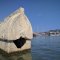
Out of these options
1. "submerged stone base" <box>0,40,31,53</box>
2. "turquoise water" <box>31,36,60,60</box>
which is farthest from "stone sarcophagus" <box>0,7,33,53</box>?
"turquoise water" <box>31,36,60,60</box>

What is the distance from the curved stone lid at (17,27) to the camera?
20.8 m

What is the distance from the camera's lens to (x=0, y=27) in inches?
925

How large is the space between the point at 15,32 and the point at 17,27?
0.62 metres

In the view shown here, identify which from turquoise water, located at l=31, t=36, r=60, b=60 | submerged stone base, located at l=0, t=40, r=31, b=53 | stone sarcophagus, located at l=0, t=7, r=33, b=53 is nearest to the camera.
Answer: turquoise water, located at l=31, t=36, r=60, b=60

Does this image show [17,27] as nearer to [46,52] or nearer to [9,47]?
[9,47]

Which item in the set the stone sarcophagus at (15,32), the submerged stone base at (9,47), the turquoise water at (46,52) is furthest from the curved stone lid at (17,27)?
the turquoise water at (46,52)

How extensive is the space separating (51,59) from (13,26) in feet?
20.8

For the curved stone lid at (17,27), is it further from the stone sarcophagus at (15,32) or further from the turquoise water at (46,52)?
the turquoise water at (46,52)

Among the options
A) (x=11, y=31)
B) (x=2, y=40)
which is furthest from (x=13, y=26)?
(x=2, y=40)

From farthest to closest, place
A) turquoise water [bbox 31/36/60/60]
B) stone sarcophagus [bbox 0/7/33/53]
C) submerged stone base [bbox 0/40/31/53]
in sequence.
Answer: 1. stone sarcophagus [bbox 0/7/33/53]
2. submerged stone base [bbox 0/40/31/53]
3. turquoise water [bbox 31/36/60/60]

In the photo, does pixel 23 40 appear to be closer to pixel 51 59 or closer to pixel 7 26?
pixel 7 26

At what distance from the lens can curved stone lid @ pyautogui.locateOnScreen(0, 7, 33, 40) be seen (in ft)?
68.1

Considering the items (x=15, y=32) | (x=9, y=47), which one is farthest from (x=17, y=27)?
(x=9, y=47)

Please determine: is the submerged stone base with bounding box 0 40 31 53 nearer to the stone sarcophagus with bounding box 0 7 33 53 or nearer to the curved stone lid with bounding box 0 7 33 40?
the stone sarcophagus with bounding box 0 7 33 53
